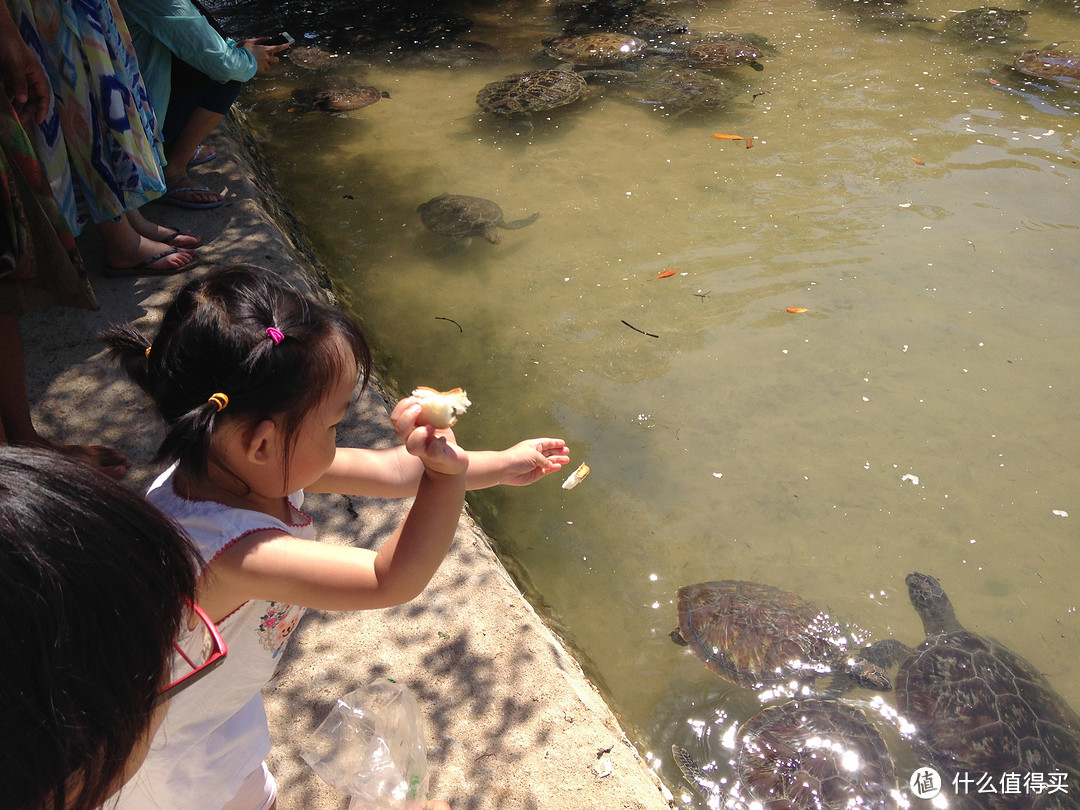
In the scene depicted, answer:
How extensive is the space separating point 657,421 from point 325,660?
2.20 meters

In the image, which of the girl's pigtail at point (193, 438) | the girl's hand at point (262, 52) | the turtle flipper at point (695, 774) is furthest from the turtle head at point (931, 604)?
the girl's hand at point (262, 52)

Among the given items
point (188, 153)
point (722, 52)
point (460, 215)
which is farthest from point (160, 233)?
point (722, 52)

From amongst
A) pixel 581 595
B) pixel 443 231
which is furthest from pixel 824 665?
pixel 443 231

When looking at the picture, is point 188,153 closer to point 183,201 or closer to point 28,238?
point 183,201

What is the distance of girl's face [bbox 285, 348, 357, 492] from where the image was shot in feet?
4.81

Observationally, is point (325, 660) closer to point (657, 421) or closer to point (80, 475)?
point (80, 475)

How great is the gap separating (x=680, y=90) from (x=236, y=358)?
6.54 meters

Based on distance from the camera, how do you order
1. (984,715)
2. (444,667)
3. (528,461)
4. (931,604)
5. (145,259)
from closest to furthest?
1. (528,461)
2. (444,667)
3. (984,715)
4. (931,604)
5. (145,259)

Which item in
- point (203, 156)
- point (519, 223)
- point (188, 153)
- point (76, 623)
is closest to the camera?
point (76, 623)

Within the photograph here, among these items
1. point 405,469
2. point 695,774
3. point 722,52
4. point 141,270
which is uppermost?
point 405,469

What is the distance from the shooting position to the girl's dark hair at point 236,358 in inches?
53.4

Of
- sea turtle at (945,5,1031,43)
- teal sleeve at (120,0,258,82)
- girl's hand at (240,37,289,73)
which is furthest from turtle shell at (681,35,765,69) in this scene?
teal sleeve at (120,0,258,82)

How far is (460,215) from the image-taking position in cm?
536

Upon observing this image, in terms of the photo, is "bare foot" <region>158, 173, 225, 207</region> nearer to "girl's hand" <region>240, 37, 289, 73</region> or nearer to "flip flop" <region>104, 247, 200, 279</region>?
"flip flop" <region>104, 247, 200, 279</region>
